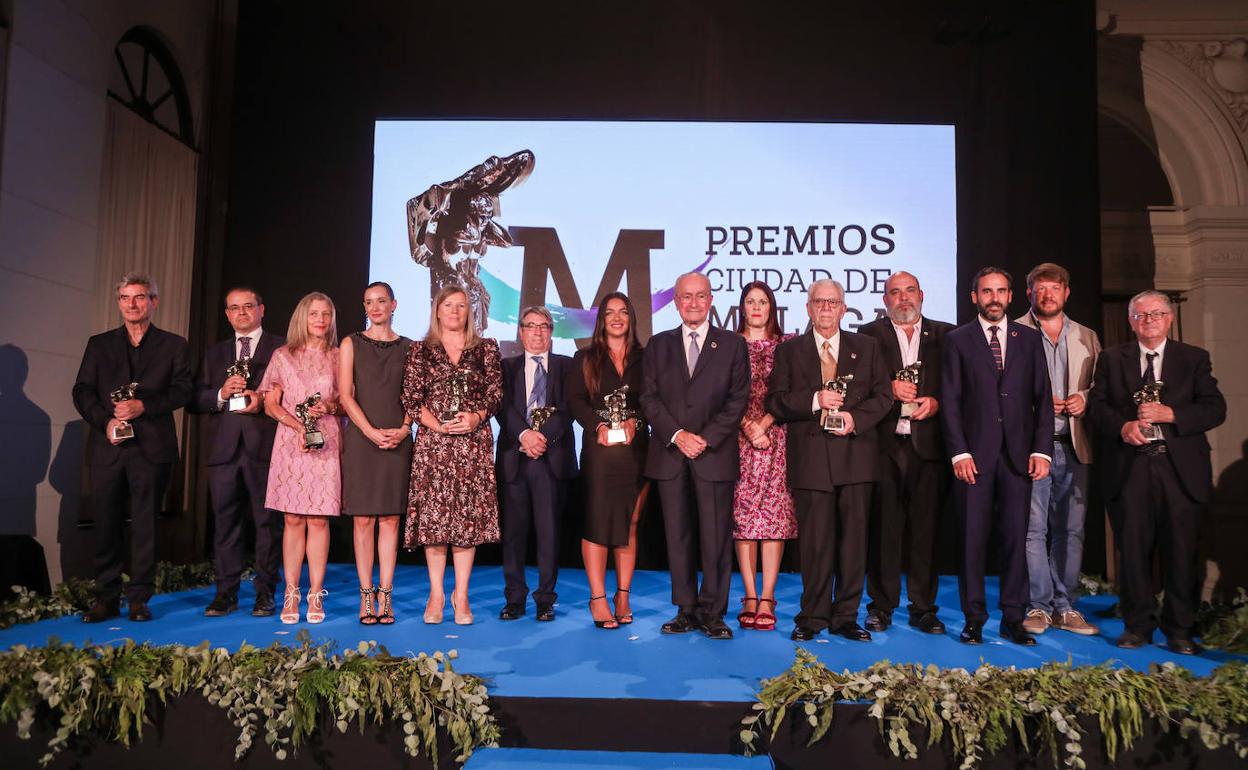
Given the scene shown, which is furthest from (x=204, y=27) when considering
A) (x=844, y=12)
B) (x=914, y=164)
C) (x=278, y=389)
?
(x=914, y=164)

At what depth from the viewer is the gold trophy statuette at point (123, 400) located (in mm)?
4066

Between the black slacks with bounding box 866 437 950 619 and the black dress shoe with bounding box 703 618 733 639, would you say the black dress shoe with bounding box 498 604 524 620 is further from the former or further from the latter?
the black slacks with bounding box 866 437 950 619

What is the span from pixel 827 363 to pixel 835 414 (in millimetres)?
323

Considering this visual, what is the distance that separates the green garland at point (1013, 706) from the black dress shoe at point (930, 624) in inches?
39.5

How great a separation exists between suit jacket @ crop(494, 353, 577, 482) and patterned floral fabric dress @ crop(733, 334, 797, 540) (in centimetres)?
87

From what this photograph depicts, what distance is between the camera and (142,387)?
13.9ft

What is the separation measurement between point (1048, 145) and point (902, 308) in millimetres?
2899

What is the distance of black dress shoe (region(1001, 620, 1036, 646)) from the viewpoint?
372cm

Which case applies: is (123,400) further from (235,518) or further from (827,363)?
(827,363)

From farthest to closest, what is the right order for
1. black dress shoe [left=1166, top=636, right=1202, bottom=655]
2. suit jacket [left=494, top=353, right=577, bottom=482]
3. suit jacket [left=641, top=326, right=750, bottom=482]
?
suit jacket [left=494, top=353, right=577, bottom=482] → suit jacket [left=641, top=326, right=750, bottom=482] → black dress shoe [left=1166, top=636, right=1202, bottom=655]

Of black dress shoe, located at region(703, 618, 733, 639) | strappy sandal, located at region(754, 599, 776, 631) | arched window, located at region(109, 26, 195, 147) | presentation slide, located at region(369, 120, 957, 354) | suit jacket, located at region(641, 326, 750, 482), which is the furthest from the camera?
arched window, located at region(109, 26, 195, 147)

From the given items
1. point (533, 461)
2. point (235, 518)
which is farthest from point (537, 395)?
point (235, 518)

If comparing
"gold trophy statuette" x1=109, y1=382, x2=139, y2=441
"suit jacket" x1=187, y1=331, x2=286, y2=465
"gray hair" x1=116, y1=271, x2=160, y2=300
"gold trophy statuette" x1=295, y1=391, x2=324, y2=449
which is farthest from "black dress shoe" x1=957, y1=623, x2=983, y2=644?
"gray hair" x1=116, y1=271, x2=160, y2=300

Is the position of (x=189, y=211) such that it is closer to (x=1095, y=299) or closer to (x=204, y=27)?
(x=204, y=27)
